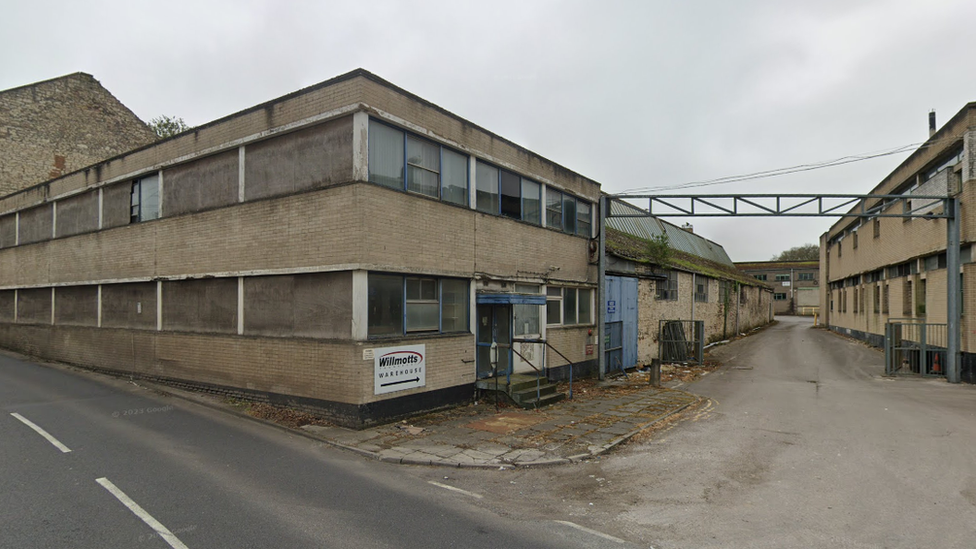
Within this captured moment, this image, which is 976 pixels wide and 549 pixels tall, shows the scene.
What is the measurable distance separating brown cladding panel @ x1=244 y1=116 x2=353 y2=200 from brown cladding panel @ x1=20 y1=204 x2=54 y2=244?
1236 cm

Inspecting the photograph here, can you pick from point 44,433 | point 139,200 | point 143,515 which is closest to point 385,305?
point 143,515

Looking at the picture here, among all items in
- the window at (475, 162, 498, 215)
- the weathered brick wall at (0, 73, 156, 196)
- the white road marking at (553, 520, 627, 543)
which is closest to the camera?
the white road marking at (553, 520, 627, 543)

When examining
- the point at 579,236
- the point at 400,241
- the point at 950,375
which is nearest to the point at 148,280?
the point at 400,241

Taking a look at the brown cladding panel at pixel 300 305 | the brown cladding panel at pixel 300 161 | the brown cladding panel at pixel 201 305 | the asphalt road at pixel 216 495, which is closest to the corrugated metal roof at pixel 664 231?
the brown cladding panel at pixel 300 161

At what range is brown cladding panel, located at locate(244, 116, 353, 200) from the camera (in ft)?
33.7

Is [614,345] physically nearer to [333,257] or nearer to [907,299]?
[333,257]

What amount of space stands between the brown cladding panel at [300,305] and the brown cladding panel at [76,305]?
8.27 meters

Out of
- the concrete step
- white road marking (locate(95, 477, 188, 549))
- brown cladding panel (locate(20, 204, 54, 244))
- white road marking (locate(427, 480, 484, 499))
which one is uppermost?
brown cladding panel (locate(20, 204, 54, 244))

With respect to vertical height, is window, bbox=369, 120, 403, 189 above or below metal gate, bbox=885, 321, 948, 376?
above

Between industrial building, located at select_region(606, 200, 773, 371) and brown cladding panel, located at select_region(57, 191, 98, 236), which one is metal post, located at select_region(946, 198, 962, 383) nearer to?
industrial building, located at select_region(606, 200, 773, 371)

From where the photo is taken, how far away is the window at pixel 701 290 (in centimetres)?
2756

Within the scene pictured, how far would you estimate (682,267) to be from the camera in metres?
25.3

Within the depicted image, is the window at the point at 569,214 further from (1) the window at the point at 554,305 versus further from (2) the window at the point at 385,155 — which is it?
(2) the window at the point at 385,155

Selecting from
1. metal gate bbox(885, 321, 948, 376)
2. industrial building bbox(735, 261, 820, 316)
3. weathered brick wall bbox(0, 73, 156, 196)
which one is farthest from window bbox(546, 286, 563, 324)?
industrial building bbox(735, 261, 820, 316)
